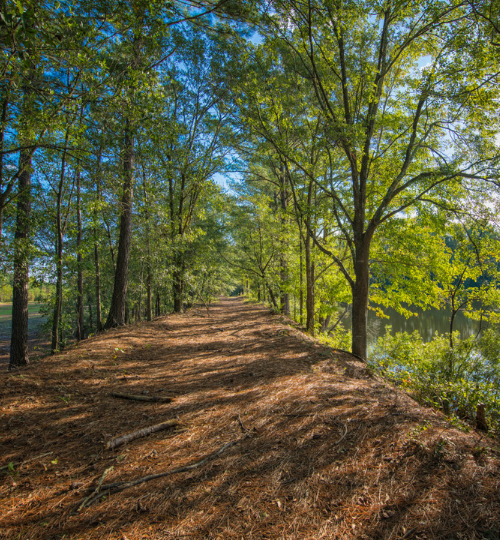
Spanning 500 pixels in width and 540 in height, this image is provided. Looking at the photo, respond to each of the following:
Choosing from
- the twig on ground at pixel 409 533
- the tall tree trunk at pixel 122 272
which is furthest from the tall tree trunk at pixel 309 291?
the twig on ground at pixel 409 533

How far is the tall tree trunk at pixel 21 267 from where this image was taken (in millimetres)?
5727

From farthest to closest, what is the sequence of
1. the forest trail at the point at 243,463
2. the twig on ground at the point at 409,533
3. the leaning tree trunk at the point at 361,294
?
the leaning tree trunk at the point at 361,294
the forest trail at the point at 243,463
the twig on ground at the point at 409,533

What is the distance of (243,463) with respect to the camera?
2.13 meters

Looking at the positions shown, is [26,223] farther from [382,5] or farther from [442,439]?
[382,5]

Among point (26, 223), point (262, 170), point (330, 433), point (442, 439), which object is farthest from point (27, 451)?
point (262, 170)

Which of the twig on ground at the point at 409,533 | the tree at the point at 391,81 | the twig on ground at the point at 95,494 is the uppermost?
the tree at the point at 391,81

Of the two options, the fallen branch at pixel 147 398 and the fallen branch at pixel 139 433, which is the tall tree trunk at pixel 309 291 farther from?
the fallen branch at pixel 139 433

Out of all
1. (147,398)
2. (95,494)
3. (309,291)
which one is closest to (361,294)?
(309,291)

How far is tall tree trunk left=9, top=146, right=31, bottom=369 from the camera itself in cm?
573

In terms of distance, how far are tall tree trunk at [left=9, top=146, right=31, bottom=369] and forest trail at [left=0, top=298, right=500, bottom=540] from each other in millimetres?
2983

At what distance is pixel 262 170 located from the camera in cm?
1238

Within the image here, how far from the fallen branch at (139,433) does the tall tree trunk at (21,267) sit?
517cm

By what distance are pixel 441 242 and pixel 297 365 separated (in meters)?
9.17

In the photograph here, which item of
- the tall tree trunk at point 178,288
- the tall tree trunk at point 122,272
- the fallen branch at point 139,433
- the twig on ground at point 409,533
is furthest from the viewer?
the tall tree trunk at point 178,288
